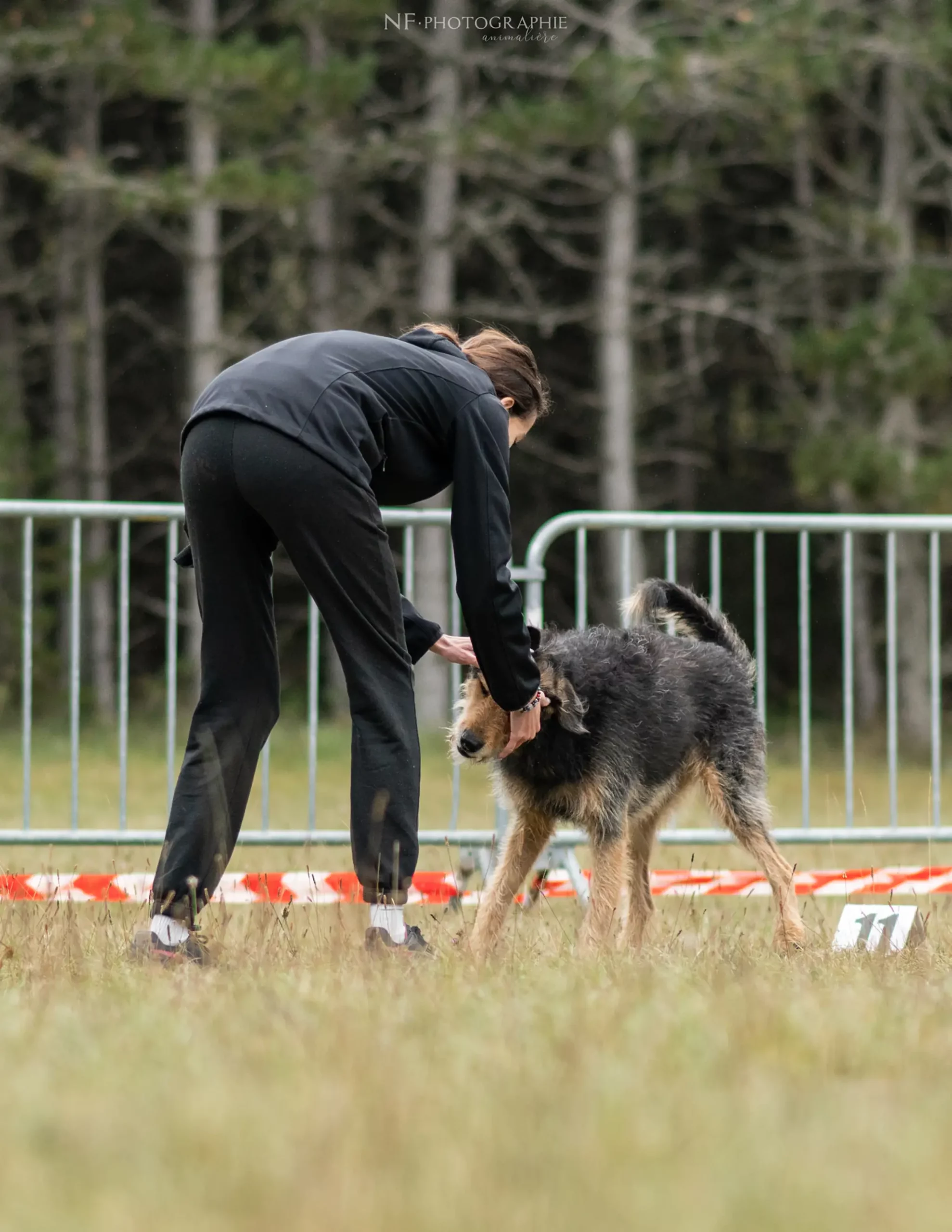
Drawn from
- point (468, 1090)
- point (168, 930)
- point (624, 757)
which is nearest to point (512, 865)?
point (624, 757)

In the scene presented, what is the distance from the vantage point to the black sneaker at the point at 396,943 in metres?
3.61

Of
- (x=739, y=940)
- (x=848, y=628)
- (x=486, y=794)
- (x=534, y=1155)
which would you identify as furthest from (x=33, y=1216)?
(x=486, y=794)

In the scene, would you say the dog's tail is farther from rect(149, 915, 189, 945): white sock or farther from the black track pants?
rect(149, 915, 189, 945): white sock

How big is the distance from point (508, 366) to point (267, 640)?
3.22 ft

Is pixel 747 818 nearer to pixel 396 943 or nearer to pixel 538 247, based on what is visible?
pixel 396 943

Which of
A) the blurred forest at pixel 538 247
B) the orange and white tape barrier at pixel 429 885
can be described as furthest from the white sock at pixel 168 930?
the blurred forest at pixel 538 247

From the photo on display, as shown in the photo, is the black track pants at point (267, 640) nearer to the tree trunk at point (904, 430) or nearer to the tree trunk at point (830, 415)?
the tree trunk at point (904, 430)

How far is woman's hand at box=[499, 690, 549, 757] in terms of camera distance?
4199mm

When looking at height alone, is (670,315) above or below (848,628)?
above

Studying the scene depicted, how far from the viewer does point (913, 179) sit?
589 inches

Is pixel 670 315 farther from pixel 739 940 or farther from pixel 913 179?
pixel 739 940

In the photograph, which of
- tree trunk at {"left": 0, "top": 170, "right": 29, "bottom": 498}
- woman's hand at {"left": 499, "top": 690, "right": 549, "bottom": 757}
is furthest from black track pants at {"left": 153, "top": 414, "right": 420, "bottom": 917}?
tree trunk at {"left": 0, "top": 170, "right": 29, "bottom": 498}

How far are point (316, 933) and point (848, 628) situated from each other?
398 cm

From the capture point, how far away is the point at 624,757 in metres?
4.58
